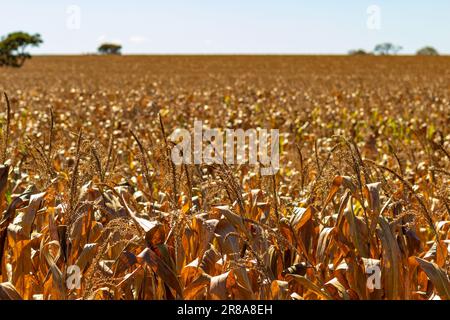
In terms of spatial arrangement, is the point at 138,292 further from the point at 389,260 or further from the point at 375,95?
the point at 375,95

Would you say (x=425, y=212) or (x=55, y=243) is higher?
(x=425, y=212)

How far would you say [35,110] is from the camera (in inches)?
550

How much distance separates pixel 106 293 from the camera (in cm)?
308

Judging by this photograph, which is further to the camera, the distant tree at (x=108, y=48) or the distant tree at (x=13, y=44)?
the distant tree at (x=108, y=48)

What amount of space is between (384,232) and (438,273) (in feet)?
1.08

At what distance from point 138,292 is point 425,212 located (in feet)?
4.46

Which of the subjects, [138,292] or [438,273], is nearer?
[438,273]

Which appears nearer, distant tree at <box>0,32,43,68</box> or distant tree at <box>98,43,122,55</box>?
distant tree at <box>0,32,43,68</box>

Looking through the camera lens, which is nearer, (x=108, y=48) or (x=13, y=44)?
(x=13, y=44)
